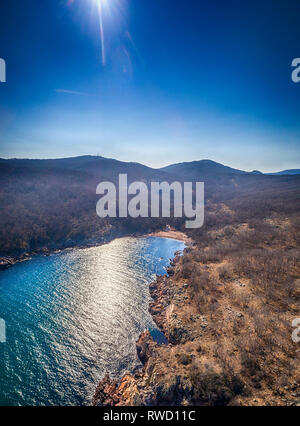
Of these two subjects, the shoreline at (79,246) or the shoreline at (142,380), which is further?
the shoreline at (79,246)

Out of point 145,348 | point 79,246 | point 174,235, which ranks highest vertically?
point 174,235

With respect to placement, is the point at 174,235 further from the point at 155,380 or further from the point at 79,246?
the point at 155,380

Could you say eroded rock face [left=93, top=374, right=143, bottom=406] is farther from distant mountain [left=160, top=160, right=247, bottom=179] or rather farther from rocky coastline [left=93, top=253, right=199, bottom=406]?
distant mountain [left=160, top=160, right=247, bottom=179]

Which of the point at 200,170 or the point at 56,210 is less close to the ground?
the point at 200,170

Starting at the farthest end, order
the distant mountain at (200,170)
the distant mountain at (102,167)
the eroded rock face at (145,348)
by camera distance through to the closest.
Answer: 1. the distant mountain at (200,170)
2. the distant mountain at (102,167)
3. the eroded rock face at (145,348)

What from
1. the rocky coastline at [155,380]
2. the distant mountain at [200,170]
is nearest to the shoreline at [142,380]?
the rocky coastline at [155,380]

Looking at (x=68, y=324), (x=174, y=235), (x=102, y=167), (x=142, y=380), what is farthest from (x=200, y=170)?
(x=142, y=380)

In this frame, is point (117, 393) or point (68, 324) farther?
point (68, 324)

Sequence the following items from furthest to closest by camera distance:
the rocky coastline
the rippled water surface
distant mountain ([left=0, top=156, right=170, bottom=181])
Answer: distant mountain ([left=0, top=156, right=170, bottom=181]) → the rippled water surface → the rocky coastline

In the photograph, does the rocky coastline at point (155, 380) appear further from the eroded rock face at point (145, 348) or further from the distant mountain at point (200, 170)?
the distant mountain at point (200, 170)

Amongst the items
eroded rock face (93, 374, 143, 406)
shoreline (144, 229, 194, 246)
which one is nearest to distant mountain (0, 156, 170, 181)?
shoreline (144, 229, 194, 246)
